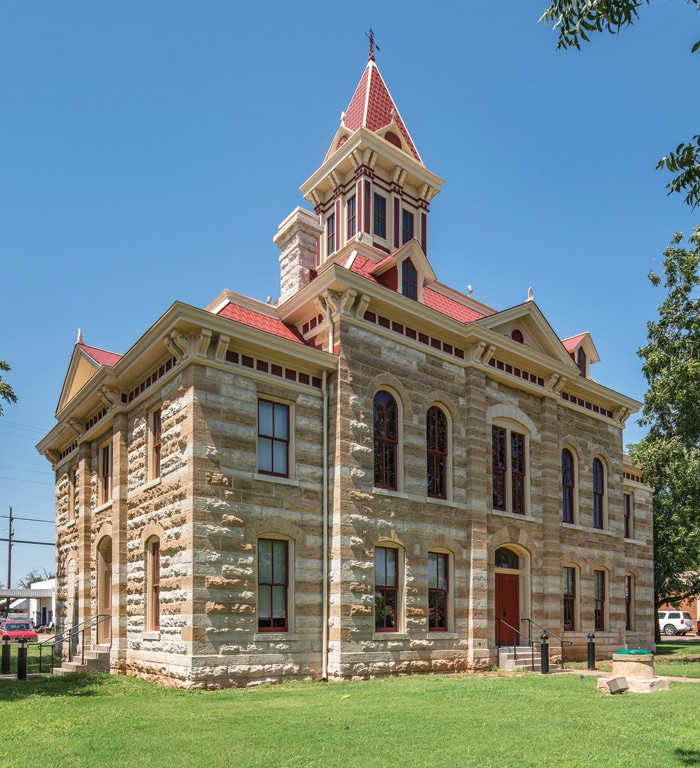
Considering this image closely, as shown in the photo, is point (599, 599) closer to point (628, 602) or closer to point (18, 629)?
point (628, 602)

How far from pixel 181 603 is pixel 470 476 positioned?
28.6 ft

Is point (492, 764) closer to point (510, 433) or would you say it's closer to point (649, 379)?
point (510, 433)

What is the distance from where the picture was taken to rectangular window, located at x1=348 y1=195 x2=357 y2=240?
2578 cm

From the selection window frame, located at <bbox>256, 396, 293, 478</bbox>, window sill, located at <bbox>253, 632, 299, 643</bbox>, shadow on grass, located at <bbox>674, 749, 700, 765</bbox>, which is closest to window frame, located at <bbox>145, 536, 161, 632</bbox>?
window sill, located at <bbox>253, 632, 299, 643</bbox>

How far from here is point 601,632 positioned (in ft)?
84.8

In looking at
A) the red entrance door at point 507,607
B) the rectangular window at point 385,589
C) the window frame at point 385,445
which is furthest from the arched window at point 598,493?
the rectangular window at point 385,589

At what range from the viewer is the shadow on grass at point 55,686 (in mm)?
15250

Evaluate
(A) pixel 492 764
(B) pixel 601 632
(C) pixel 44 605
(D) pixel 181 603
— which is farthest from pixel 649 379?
(C) pixel 44 605

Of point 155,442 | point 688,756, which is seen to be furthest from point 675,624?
point 688,756

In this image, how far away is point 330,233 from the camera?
27.0 metres

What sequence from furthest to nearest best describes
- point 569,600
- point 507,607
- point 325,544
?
point 569,600
point 507,607
point 325,544

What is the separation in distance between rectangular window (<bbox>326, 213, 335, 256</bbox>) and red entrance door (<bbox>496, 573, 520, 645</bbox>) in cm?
1221

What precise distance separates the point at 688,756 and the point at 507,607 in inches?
508

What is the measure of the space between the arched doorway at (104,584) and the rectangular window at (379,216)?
13.1 meters
